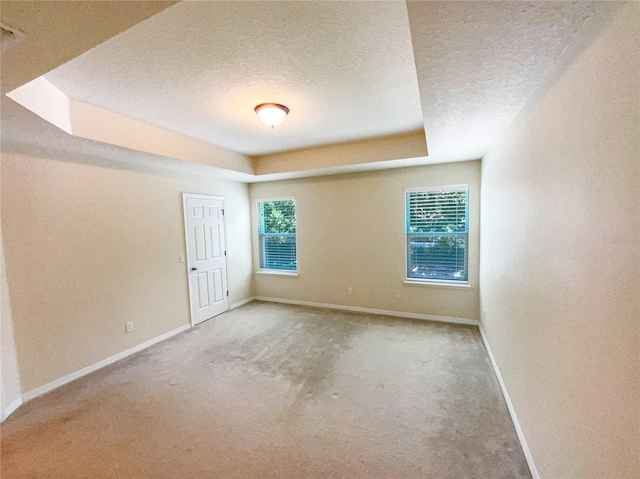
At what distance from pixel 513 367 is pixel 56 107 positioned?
13.2 ft

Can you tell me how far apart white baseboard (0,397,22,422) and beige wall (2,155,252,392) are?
0.37ft

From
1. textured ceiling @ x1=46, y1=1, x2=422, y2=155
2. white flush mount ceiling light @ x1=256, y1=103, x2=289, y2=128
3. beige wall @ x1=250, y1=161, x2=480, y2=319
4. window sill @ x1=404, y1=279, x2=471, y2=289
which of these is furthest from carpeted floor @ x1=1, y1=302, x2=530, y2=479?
textured ceiling @ x1=46, y1=1, x2=422, y2=155

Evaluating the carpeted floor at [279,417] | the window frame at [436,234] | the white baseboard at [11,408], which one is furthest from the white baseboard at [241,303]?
the window frame at [436,234]

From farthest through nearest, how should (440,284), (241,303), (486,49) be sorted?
(241,303) → (440,284) → (486,49)

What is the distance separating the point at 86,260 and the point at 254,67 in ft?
9.04

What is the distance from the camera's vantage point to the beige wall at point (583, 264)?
87 centimetres

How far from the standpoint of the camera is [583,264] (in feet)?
3.75

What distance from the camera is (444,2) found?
3.15 ft

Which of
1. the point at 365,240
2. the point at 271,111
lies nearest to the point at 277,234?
the point at 365,240

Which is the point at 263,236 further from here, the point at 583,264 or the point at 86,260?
the point at 583,264

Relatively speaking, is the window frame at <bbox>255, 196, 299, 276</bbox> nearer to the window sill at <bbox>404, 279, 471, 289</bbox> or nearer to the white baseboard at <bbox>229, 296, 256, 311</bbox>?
the white baseboard at <bbox>229, 296, 256, 311</bbox>

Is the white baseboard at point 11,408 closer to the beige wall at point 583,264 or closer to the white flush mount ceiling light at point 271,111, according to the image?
the white flush mount ceiling light at point 271,111

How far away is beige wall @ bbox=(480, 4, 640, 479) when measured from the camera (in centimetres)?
87

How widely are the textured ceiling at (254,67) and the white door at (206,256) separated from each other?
61.8 inches
